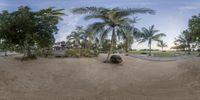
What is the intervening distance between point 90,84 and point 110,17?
956cm

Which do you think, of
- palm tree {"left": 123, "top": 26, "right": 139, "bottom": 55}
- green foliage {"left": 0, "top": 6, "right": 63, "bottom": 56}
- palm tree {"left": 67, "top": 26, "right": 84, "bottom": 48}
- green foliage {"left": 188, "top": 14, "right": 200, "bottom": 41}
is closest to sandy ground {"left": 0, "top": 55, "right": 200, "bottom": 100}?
green foliage {"left": 0, "top": 6, "right": 63, "bottom": 56}

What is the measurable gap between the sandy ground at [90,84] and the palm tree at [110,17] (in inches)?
182

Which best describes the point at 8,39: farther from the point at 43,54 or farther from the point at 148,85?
the point at 148,85

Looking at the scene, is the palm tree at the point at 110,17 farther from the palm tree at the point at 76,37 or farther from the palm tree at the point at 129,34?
the palm tree at the point at 76,37

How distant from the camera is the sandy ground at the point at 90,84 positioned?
11125 millimetres

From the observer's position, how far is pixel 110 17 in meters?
22.0

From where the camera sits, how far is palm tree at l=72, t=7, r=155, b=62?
21.8 metres

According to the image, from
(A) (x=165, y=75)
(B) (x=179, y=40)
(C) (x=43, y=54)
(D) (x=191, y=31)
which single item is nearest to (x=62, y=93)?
(A) (x=165, y=75)

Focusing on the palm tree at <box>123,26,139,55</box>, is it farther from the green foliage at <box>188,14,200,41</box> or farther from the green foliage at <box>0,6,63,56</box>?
the green foliage at <box>188,14,200,41</box>

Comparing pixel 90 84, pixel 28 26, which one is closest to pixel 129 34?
pixel 28 26

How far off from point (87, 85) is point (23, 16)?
392 inches

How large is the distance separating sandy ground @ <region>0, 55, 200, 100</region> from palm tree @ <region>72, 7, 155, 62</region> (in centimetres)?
462

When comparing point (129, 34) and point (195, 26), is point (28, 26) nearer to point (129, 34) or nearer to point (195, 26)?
point (129, 34)

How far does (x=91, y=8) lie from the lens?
2233 cm
